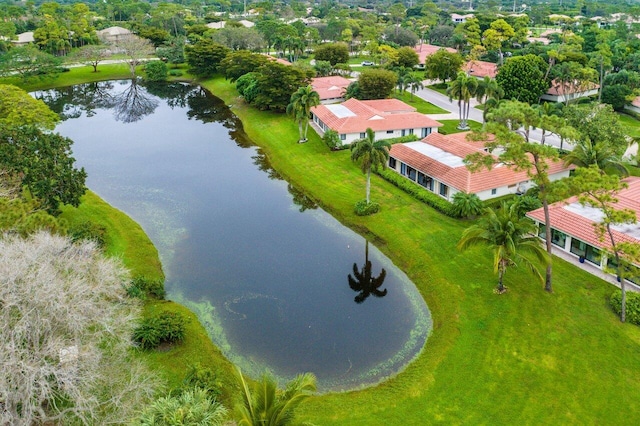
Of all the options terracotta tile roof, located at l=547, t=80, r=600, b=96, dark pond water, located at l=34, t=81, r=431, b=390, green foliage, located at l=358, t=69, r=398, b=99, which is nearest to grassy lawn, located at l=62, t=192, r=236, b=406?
dark pond water, located at l=34, t=81, r=431, b=390

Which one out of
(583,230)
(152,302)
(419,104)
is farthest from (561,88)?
(152,302)

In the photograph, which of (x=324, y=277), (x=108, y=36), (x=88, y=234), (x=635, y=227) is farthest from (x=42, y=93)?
(x=635, y=227)

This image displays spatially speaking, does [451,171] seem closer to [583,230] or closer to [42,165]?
[583,230]

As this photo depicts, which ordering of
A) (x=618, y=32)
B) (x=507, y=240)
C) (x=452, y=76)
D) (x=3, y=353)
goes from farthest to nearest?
(x=618, y=32) → (x=452, y=76) → (x=507, y=240) → (x=3, y=353)

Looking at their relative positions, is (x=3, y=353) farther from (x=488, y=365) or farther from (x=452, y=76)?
(x=452, y=76)

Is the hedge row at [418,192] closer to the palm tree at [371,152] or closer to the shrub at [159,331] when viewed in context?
the palm tree at [371,152]

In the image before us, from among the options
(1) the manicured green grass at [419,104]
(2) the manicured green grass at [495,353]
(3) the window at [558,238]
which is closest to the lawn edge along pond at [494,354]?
(2) the manicured green grass at [495,353]

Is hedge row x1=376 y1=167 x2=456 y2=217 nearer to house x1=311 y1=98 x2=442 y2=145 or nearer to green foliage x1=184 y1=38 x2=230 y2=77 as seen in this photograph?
house x1=311 y1=98 x2=442 y2=145
